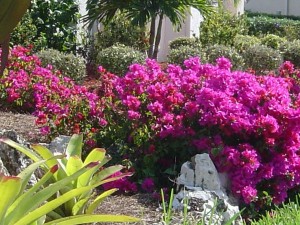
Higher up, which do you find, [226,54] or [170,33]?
[170,33]

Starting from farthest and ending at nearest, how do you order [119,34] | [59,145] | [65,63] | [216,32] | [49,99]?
[216,32], [119,34], [65,63], [49,99], [59,145]

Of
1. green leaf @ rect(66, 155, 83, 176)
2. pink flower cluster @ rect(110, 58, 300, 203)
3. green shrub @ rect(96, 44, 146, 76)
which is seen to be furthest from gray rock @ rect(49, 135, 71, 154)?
green shrub @ rect(96, 44, 146, 76)

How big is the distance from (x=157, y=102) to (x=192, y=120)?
29 cm

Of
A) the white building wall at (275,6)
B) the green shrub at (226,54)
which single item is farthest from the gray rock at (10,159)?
the white building wall at (275,6)

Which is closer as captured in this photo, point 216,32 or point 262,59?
point 262,59

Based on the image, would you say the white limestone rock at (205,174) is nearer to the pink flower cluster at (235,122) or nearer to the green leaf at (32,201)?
the pink flower cluster at (235,122)

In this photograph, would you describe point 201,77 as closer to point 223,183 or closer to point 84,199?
point 223,183

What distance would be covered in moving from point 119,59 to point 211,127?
7158mm

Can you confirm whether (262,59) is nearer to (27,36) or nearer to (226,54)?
(226,54)

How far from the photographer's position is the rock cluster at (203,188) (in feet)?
14.3

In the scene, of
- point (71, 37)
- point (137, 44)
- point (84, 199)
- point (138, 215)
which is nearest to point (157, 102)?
point (138, 215)

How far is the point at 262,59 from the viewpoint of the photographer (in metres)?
14.2

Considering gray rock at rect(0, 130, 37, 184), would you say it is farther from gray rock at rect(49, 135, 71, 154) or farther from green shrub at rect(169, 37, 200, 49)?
green shrub at rect(169, 37, 200, 49)

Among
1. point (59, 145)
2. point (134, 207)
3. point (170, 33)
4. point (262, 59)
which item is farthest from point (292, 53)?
point (134, 207)
